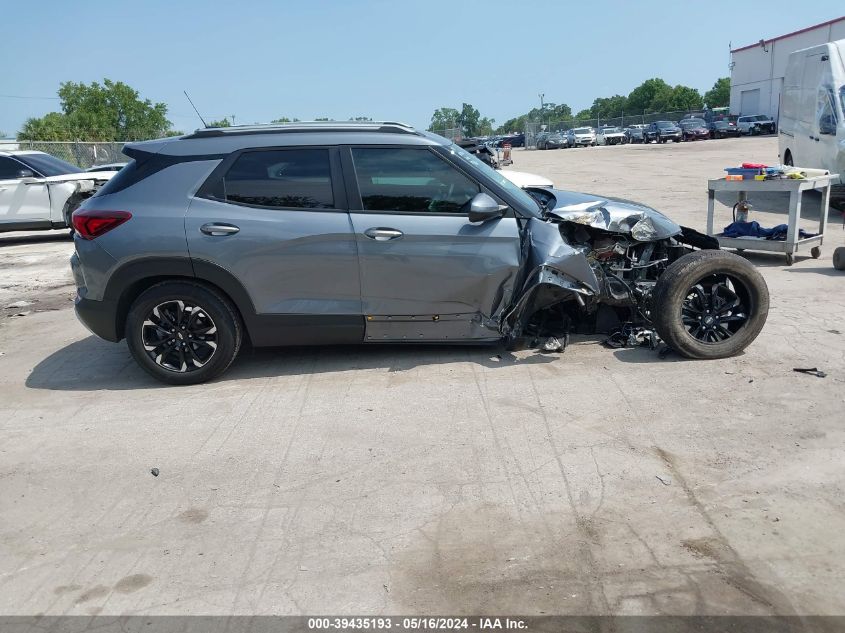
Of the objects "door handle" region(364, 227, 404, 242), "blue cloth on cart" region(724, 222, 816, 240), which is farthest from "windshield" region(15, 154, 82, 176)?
"blue cloth on cart" region(724, 222, 816, 240)

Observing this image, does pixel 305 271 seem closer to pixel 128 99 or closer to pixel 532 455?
pixel 532 455

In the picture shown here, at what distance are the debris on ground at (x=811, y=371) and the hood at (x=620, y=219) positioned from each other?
134 centimetres

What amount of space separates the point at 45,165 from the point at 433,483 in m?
14.0

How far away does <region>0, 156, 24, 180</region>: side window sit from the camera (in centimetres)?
1478

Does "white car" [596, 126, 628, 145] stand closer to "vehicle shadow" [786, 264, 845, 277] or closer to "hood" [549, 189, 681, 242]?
"vehicle shadow" [786, 264, 845, 277]

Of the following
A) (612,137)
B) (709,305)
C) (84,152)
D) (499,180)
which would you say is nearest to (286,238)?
(499,180)

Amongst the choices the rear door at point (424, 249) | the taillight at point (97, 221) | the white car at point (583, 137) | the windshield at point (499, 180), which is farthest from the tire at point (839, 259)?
the white car at point (583, 137)

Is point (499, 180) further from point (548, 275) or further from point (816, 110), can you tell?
point (816, 110)

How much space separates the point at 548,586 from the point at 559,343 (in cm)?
301

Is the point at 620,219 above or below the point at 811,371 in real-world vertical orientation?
above

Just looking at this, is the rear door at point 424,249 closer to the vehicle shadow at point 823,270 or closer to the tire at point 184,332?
the tire at point 184,332

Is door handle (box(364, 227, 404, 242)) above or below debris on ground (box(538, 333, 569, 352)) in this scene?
above

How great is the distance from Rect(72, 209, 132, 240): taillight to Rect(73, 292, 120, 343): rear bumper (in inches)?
19.6

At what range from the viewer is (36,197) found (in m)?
14.7
